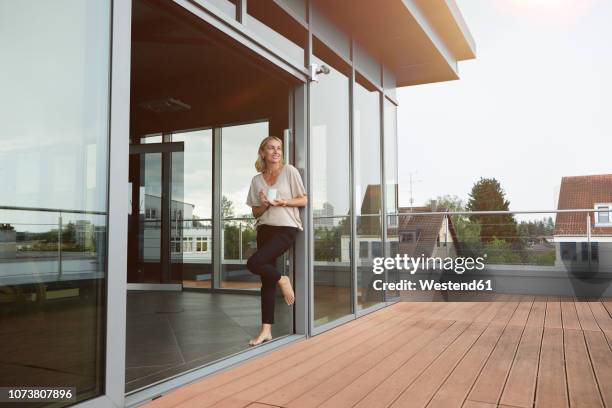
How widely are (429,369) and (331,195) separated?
1713 millimetres

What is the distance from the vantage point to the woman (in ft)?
10.4

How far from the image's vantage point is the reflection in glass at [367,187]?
441 centimetres

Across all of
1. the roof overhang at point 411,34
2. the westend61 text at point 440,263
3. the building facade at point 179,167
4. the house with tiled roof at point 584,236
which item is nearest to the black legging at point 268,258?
the building facade at point 179,167

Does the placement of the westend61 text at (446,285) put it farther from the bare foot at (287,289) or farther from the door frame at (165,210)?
the door frame at (165,210)

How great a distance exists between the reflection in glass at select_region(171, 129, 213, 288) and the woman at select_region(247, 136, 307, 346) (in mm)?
3058

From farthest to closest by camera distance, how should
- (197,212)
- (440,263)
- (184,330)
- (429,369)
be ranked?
(197,212), (440,263), (184,330), (429,369)

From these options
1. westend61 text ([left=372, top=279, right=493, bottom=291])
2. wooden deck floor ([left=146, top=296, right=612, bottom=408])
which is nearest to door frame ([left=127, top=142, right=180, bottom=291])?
westend61 text ([left=372, top=279, right=493, bottom=291])

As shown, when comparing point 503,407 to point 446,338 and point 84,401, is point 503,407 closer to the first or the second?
point 446,338

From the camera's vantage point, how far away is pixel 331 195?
12.8 feet

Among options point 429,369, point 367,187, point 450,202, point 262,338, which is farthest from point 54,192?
point 450,202

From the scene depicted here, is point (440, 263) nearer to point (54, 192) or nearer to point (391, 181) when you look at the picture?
point (391, 181)

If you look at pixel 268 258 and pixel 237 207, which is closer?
pixel 268 258

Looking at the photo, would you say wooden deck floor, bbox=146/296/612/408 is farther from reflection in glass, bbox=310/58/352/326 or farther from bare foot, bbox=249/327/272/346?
reflection in glass, bbox=310/58/352/326

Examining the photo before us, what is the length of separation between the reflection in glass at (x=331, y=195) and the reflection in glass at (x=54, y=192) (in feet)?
6.32
